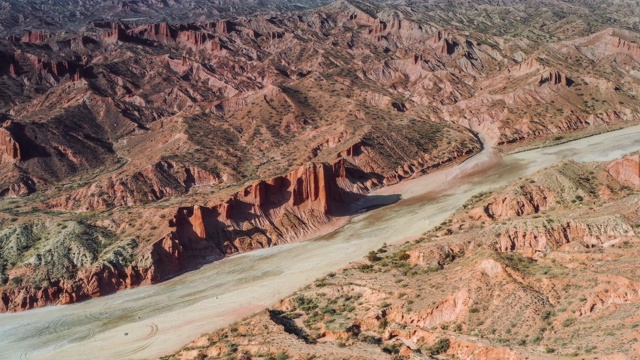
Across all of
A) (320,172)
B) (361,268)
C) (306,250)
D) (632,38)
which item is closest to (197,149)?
(320,172)

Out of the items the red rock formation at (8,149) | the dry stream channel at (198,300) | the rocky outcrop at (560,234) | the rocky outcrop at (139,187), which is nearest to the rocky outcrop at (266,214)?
the dry stream channel at (198,300)

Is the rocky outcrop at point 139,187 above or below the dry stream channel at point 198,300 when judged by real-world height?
above

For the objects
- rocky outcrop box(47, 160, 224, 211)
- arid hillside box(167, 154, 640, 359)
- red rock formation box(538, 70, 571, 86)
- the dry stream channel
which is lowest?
arid hillside box(167, 154, 640, 359)

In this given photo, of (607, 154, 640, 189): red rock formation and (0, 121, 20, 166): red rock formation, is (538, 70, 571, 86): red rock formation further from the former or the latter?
(0, 121, 20, 166): red rock formation

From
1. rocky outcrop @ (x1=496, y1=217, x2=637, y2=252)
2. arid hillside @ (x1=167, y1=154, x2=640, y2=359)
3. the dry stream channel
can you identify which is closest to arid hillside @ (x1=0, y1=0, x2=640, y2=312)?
the dry stream channel

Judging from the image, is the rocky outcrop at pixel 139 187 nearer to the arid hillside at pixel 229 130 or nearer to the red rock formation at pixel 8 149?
the arid hillside at pixel 229 130

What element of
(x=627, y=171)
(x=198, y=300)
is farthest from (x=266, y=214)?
(x=627, y=171)

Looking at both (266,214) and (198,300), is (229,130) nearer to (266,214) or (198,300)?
(266,214)
